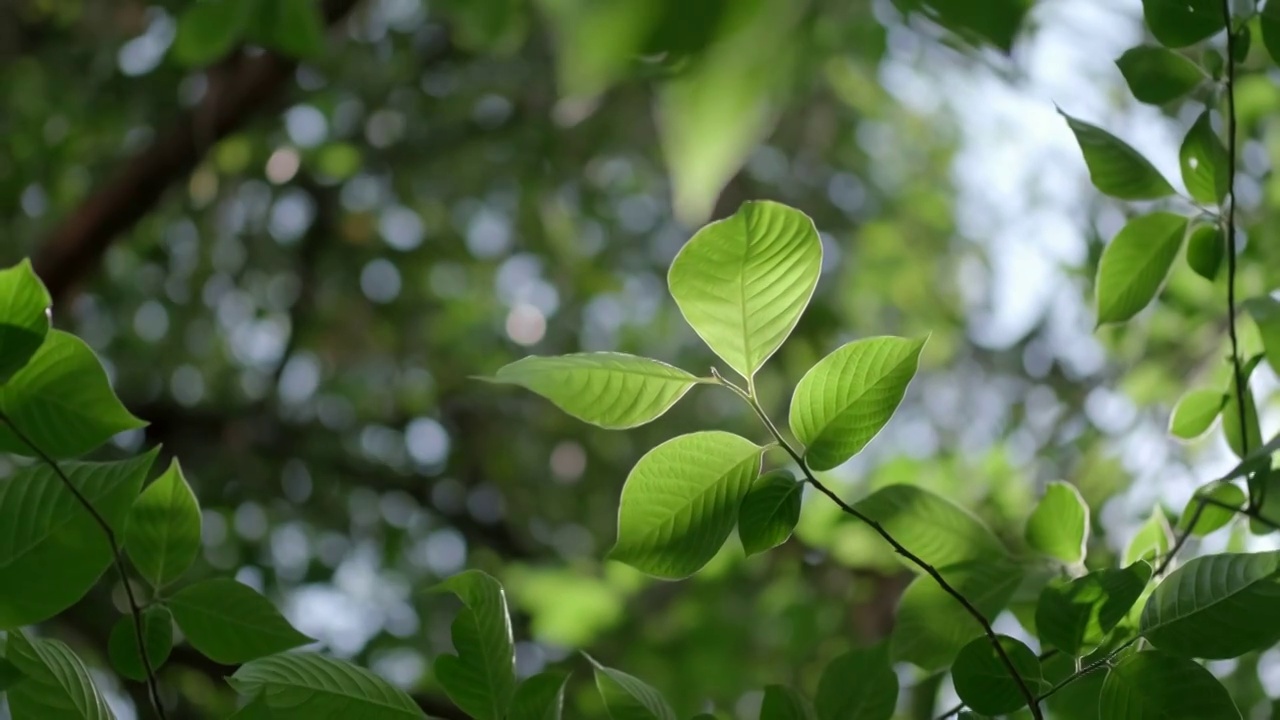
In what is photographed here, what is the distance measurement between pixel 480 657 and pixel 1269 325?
39 centimetres

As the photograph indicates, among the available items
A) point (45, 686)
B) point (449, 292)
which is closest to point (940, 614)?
point (45, 686)

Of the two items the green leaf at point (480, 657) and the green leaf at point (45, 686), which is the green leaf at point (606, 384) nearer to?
the green leaf at point (480, 657)

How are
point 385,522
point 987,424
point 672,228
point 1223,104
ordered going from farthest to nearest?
point 672,228
point 385,522
point 987,424
point 1223,104

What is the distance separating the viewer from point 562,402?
0.39 m

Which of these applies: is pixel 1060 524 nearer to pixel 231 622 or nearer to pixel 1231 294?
pixel 1231 294

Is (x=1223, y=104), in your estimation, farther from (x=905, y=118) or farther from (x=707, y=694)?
(x=905, y=118)

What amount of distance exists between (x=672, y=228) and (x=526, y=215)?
1.11 ft

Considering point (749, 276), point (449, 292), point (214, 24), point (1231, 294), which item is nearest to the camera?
point (749, 276)

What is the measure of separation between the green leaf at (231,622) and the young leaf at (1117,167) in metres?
0.40

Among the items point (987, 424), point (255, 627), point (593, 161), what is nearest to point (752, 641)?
point (987, 424)

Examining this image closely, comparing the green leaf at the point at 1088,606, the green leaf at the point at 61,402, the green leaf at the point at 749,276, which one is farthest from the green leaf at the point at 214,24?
the green leaf at the point at 1088,606

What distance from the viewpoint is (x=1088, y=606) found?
16.3 inches

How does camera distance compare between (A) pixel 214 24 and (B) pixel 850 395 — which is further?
(A) pixel 214 24

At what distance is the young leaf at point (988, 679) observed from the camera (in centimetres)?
42
